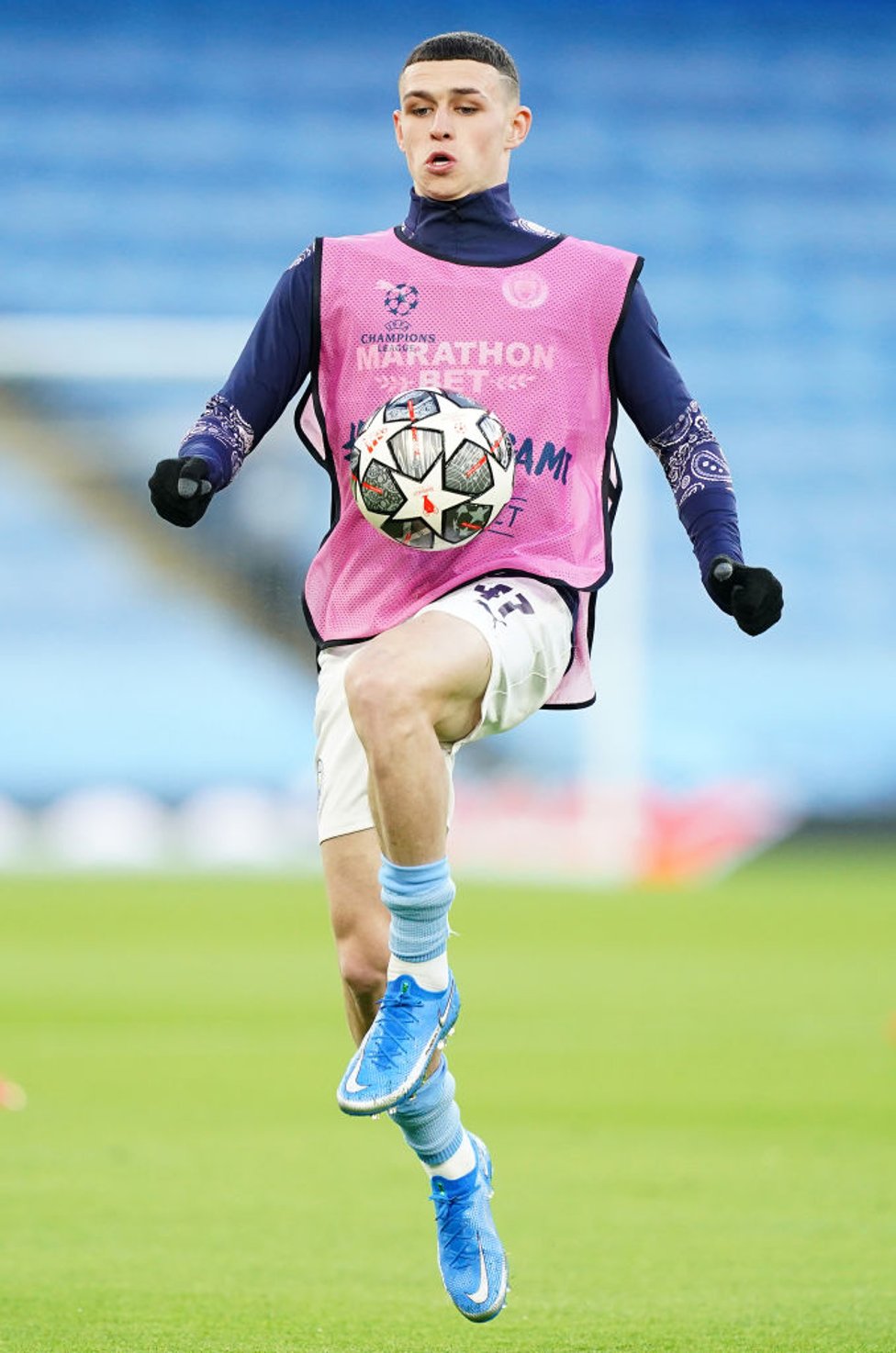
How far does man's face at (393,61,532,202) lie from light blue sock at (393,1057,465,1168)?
1.90m

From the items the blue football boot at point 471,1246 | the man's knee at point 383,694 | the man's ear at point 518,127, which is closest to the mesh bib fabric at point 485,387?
the man's ear at point 518,127

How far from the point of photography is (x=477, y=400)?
4.60 m

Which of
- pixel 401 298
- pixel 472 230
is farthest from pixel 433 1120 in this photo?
pixel 472 230

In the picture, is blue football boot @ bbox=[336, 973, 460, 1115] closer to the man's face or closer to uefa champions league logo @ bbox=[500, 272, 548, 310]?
uefa champions league logo @ bbox=[500, 272, 548, 310]

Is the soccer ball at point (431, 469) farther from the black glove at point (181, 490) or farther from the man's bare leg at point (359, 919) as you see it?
the man's bare leg at point (359, 919)

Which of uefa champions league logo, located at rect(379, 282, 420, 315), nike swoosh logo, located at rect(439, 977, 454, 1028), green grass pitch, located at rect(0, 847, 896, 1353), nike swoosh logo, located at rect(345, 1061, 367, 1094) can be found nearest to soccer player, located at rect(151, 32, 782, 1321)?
uefa champions league logo, located at rect(379, 282, 420, 315)

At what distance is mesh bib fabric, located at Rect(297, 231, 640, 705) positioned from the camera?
4578 millimetres

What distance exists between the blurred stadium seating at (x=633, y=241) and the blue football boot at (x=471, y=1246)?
1485 cm

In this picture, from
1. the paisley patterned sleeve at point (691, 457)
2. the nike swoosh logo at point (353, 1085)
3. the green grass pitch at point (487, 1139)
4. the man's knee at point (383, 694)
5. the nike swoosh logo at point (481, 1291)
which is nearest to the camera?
the nike swoosh logo at point (353, 1085)

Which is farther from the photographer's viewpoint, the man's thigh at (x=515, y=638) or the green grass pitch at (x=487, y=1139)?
the green grass pitch at (x=487, y=1139)

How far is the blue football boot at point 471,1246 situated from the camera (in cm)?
441

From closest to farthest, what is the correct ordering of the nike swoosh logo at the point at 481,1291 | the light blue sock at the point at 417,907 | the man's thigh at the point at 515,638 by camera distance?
the light blue sock at the point at 417,907, the man's thigh at the point at 515,638, the nike swoosh logo at the point at 481,1291

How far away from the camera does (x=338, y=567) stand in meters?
4.71

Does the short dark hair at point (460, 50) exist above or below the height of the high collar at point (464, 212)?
above
